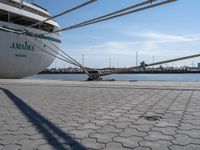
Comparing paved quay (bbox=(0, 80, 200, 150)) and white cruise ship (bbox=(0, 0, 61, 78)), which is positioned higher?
white cruise ship (bbox=(0, 0, 61, 78))

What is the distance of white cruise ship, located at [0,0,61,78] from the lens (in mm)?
14084

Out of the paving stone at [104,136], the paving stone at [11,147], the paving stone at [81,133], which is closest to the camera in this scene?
the paving stone at [11,147]

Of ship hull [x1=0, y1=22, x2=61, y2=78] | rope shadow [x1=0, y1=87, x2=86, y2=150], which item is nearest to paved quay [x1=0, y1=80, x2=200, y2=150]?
rope shadow [x1=0, y1=87, x2=86, y2=150]

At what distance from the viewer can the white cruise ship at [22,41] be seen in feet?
46.2

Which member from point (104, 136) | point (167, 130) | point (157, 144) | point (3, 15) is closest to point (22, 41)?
point (3, 15)

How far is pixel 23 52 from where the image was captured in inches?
599

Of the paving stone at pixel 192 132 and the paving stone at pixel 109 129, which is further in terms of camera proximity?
the paving stone at pixel 109 129

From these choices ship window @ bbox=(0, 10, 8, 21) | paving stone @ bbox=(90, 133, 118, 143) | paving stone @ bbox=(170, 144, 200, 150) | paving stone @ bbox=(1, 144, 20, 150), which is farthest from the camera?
ship window @ bbox=(0, 10, 8, 21)

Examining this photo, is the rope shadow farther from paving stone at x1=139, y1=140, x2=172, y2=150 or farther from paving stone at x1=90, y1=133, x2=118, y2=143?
paving stone at x1=139, y1=140, x2=172, y2=150

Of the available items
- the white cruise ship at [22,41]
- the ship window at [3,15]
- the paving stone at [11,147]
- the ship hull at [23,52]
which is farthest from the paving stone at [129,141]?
the ship window at [3,15]

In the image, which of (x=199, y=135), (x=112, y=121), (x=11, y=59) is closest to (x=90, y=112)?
(x=112, y=121)

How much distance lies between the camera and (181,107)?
4.62 meters

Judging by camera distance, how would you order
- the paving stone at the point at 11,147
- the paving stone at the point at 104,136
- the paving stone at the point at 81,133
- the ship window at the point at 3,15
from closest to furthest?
1. the paving stone at the point at 11,147
2. the paving stone at the point at 104,136
3. the paving stone at the point at 81,133
4. the ship window at the point at 3,15

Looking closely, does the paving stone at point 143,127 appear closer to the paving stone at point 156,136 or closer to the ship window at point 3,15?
the paving stone at point 156,136
